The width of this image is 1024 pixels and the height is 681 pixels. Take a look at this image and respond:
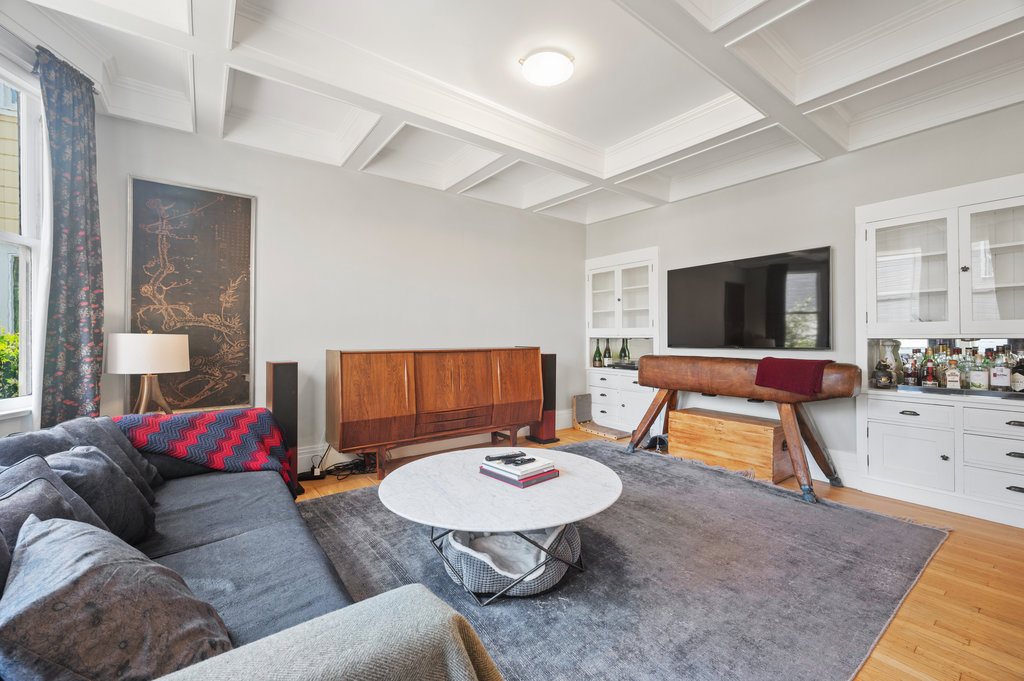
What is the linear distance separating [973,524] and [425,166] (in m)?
4.51

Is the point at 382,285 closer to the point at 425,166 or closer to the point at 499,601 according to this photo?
the point at 425,166

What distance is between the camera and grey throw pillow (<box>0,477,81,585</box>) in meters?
0.97

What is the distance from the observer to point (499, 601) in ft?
5.95

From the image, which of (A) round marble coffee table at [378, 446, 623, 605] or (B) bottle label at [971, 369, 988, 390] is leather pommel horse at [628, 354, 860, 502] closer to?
(B) bottle label at [971, 369, 988, 390]

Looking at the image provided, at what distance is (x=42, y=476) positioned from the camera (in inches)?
48.9

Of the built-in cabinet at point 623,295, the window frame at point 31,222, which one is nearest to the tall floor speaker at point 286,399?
the window frame at point 31,222

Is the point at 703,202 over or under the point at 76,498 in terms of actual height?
over

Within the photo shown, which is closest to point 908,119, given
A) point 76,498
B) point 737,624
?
point 737,624

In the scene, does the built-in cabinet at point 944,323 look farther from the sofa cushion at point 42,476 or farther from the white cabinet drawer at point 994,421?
the sofa cushion at point 42,476

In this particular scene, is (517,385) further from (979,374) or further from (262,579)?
(979,374)

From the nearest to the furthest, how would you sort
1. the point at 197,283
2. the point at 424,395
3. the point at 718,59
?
1. the point at 718,59
2. the point at 197,283
3. the point at 424,395

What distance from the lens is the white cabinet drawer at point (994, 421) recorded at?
2525 millimetres

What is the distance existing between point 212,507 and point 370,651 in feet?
5.22

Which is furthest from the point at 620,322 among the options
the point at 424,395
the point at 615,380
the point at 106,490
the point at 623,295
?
the point at 106,490
